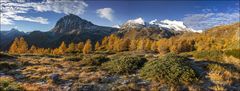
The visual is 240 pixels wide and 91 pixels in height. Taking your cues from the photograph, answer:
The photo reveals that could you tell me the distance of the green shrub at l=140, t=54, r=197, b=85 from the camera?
18141 millimetres

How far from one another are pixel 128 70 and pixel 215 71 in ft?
22.8

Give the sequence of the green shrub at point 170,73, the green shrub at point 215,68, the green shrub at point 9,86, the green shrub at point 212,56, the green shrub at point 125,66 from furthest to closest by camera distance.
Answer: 1. the green shrub at point 212,56
2. the green shrub at point 125,66
3. the green shrub at point 215,68
4. the green shrub at point 170,73
5. the green shrub at point 9,86

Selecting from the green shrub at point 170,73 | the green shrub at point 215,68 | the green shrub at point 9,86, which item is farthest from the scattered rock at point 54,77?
the green shrub at point 215,68

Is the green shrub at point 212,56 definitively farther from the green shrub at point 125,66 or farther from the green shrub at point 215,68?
the green shrub at point 125,66

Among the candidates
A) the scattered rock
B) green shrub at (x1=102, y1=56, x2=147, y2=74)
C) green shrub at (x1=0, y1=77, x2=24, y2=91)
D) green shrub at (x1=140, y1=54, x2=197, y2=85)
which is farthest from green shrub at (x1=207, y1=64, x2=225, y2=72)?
green shrub at (x1=0, y1=77, x2=24, y2=91)

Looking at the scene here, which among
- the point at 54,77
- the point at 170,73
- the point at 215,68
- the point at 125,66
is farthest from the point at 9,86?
the point at 215,68

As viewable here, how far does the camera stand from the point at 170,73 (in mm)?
18812

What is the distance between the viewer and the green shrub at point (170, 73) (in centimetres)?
1814

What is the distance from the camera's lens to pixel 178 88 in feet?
56.5

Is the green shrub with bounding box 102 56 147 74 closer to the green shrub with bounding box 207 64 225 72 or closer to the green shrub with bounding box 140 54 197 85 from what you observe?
the green shrub with bounding box 140 54 197 85

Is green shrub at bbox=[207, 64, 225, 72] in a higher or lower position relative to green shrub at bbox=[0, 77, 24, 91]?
higher

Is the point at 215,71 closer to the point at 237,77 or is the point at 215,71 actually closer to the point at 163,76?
the point at 237,77

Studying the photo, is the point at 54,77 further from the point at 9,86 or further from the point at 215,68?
the point at 215,68

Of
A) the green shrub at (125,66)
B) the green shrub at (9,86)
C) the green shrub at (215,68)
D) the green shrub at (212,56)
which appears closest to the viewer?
the green shrub at (9,86)
